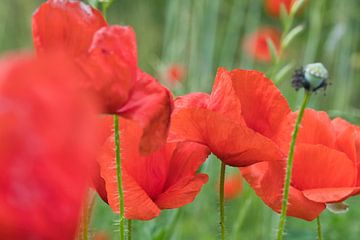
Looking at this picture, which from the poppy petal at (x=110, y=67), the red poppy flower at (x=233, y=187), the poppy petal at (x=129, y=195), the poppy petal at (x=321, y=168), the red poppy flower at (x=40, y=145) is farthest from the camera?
the red poppy flower at (x=233, y=187)

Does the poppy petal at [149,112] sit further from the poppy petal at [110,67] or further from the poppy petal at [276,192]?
the poppy petal at [276,192]

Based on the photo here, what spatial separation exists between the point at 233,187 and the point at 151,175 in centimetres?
201

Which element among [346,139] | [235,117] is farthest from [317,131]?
[235,117]

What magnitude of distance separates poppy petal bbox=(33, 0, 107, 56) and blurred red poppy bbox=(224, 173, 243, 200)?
2.09 metres

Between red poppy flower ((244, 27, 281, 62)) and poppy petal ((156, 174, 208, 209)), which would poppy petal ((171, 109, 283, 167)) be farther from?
red poppy flower ((244, 27, 281, 62))

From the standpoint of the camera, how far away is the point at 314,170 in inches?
30.4

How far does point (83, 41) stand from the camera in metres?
0.59

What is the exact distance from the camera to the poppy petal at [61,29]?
584 millimetres

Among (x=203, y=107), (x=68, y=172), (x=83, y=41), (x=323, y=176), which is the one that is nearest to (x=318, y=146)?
(x=323, y=176)

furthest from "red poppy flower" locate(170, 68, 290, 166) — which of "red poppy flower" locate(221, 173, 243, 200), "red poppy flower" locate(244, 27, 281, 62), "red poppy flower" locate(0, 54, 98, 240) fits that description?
"red poppy flower" locate(244, 27, 281, 62)

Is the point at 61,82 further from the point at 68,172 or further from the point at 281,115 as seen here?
the point at 281,115

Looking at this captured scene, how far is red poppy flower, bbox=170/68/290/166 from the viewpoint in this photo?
2.21ft

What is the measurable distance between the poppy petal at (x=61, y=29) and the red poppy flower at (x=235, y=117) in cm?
12

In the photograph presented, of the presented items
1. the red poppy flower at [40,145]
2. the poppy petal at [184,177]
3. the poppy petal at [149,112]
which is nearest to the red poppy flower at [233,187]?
the poppy petal at [184,177]
